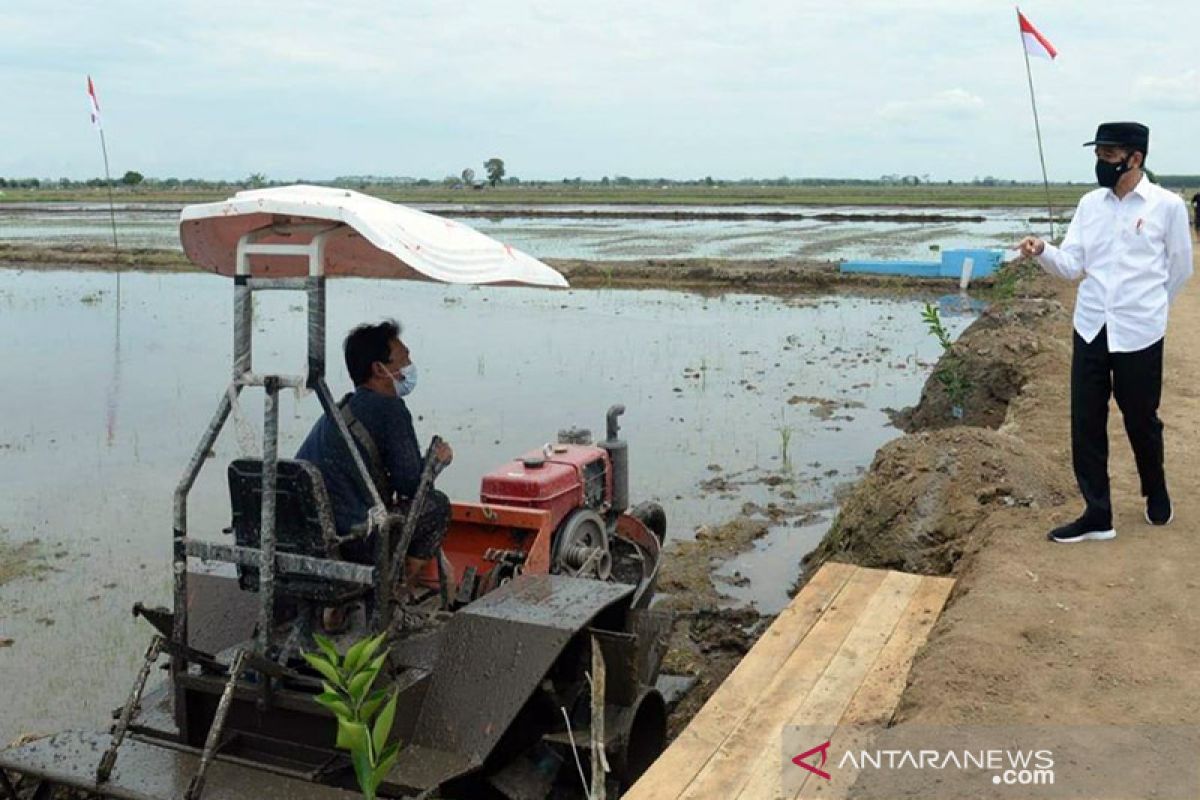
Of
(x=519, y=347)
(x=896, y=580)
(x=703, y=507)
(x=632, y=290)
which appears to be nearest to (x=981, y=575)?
(x=896, y=580)

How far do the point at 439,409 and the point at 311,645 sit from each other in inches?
297

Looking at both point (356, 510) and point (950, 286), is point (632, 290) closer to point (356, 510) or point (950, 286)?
point (950, 286)

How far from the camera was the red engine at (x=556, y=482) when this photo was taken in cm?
520

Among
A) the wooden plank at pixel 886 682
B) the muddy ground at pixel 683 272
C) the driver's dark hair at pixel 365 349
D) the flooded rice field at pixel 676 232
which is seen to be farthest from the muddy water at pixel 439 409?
the flooded rice field at pixel 676 232

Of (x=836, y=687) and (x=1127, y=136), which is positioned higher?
(x=1127, y=136)

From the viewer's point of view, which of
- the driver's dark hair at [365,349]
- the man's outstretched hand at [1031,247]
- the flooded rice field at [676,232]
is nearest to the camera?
the driver's dark hair at [365,349]

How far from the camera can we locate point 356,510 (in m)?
3.78

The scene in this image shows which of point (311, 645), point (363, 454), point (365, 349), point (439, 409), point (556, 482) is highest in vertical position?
point (365, 349)

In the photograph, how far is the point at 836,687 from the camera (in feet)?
12.9

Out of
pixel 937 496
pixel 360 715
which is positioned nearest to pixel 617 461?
pixel 937 496

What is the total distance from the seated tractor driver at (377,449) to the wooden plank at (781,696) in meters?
1.27

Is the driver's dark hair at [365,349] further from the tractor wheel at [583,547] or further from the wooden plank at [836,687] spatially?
the wooden plank at [836,687]

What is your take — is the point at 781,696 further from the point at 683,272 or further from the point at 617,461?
the point at 683,272

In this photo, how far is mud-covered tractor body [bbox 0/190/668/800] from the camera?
3379 mm
